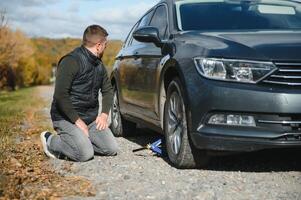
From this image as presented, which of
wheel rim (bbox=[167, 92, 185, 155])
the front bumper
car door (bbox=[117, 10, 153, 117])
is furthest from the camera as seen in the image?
car door (bbox=[117, 10, 153, 117])

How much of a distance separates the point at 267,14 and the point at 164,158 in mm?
1912

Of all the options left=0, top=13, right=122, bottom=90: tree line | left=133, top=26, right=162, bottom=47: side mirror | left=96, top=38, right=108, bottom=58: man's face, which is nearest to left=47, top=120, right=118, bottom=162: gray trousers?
left=96, top=38, right=108, bottom=58: man's face

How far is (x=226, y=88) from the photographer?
527 centimetres

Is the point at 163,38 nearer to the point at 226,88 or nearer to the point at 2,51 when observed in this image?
the point at 226,88

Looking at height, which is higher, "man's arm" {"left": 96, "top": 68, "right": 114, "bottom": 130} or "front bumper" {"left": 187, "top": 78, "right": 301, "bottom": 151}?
"front bumper" {"left": 187, "top": 78, "right": 301, "bottom": 151}

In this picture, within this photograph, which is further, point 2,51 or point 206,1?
point 2,51

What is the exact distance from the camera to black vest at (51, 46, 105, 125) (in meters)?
6.88

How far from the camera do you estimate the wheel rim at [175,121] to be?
19.4 feet

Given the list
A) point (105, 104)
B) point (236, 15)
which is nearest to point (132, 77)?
A: point (105, 104)

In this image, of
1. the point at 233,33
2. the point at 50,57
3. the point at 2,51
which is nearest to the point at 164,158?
the point at 233,33

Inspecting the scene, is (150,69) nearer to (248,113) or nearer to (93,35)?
Result: (93,35)

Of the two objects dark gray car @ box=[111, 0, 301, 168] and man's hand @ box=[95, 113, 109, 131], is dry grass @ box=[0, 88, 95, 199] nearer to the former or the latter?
man's hand @ box=[95, 113, 109, 131]

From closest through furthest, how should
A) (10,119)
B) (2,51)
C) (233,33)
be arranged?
(233,33) → (10,119) → (2,51)

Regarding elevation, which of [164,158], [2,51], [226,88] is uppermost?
[226,88]
